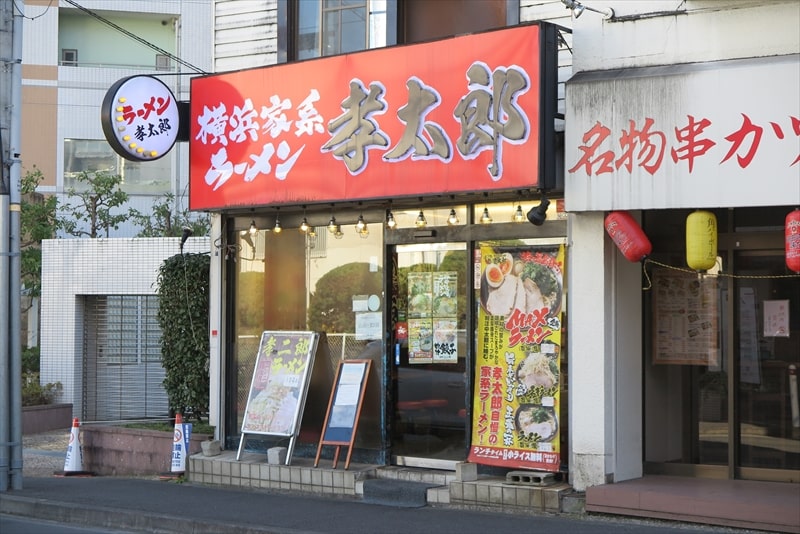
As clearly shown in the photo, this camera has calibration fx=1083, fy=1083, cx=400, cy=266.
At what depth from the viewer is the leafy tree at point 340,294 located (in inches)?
519

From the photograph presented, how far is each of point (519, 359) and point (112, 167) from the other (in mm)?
23835

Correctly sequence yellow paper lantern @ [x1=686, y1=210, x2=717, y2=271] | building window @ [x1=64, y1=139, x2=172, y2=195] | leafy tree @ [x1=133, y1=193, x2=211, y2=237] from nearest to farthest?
yellow paper lantern @ [x1=686, y1=210, x2=717, y2=271] → leafy tree @ [x1=133, y1=193, x2=211, y2=237] → building window @ [x1=64, y1=139, x2=172, y2=195]

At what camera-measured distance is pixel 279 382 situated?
13477mm

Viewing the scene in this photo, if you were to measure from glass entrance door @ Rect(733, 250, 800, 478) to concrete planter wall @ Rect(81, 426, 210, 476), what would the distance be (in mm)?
6863

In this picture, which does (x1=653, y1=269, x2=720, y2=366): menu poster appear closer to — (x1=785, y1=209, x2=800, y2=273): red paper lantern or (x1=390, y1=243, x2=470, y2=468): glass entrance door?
(x1=390, y1=243, x2=470, y2=468): glass entrance door

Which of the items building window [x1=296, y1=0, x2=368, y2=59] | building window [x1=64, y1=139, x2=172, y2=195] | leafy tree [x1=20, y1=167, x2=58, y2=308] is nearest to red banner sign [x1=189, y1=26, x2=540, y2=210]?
building window [x1=296, y1=0, x2=368, y2=59]

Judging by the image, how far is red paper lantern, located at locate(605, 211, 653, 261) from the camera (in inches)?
408

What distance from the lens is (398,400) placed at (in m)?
12.9

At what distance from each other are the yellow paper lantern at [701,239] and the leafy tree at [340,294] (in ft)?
13.6

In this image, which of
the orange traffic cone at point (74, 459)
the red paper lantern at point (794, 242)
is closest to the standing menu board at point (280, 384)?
the orange traffic cone at point (74, 459)

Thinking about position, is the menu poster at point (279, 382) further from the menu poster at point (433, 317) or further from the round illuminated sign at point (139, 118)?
the round illuminated sign at point (139, 118)

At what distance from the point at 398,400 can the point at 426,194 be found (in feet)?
8.78

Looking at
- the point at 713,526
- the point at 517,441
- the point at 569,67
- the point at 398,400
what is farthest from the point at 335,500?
the point at 569,67

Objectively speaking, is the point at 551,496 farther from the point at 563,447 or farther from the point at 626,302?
the point at 626,302
